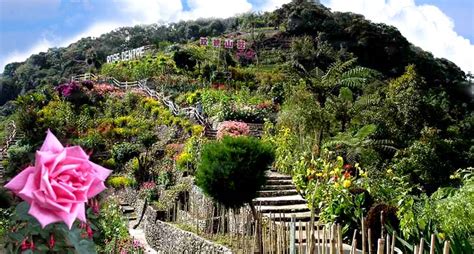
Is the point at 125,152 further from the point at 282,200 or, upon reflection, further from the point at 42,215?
the point at 42,215

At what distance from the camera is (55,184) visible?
152 cm

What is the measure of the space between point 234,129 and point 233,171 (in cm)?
1003

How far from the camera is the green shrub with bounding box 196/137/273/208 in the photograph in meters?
8.21

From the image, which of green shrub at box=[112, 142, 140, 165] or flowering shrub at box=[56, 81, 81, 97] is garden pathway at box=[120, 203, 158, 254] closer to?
green shrub at box=[112, 142, 140, 165]

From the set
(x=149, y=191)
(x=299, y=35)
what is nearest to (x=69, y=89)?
(x=149, y=191)

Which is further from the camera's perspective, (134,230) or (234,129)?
(234,129)

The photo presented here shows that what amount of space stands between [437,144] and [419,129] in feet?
4.49

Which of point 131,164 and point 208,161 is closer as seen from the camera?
point 208,161

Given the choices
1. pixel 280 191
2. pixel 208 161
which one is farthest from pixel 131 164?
pixel 208 161

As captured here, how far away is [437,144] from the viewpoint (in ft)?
55.2

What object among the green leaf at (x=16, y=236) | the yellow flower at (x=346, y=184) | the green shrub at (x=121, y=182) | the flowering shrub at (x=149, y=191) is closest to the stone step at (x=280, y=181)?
the flowering shrub at (x=149, y=191)

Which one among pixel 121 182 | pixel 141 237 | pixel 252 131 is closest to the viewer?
pixel 141 237

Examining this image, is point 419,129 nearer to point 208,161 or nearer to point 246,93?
point 246,93

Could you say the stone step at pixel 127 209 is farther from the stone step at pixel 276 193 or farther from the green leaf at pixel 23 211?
the green leaf at pixel 23 211
